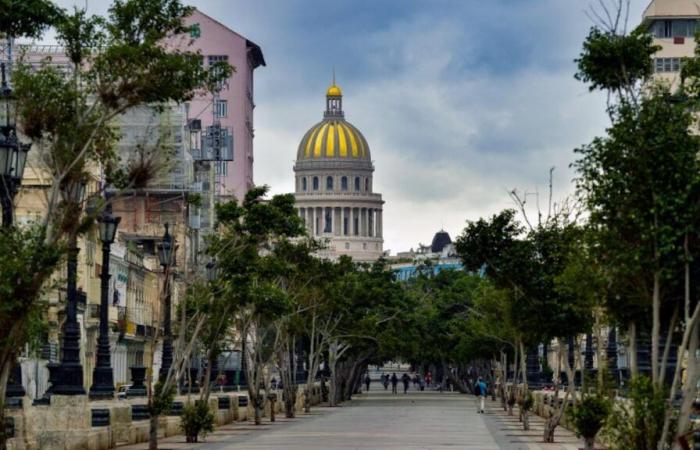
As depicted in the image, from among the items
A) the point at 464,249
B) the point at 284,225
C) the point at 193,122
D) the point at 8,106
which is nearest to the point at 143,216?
the point at 193,122

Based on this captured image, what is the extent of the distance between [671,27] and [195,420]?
66.8 m

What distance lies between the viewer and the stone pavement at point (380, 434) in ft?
140

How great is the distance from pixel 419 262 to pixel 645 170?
158195 millimetres

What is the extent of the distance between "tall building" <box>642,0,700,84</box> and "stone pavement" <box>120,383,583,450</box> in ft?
130

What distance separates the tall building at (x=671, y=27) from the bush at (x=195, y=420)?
6381 centimetres

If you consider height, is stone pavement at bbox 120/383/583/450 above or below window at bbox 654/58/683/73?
below

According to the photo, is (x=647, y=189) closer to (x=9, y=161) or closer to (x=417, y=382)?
(x=9, y=161)

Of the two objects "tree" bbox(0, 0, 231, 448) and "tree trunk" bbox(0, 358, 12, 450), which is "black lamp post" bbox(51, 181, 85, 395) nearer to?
"tree" bbox(0, 0, 231, 448)

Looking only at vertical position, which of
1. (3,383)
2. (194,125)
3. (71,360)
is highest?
(194,125)

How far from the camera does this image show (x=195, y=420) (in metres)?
44.5

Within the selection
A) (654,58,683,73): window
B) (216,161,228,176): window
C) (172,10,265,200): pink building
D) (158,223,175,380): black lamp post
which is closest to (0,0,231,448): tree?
(158,223,175,380): black lamp post

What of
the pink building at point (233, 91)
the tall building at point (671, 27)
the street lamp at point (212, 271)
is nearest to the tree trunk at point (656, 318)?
the street lamp at point (212, 271)

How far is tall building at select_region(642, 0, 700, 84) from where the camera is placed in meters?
104

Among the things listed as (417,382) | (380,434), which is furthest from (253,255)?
(417,382)
